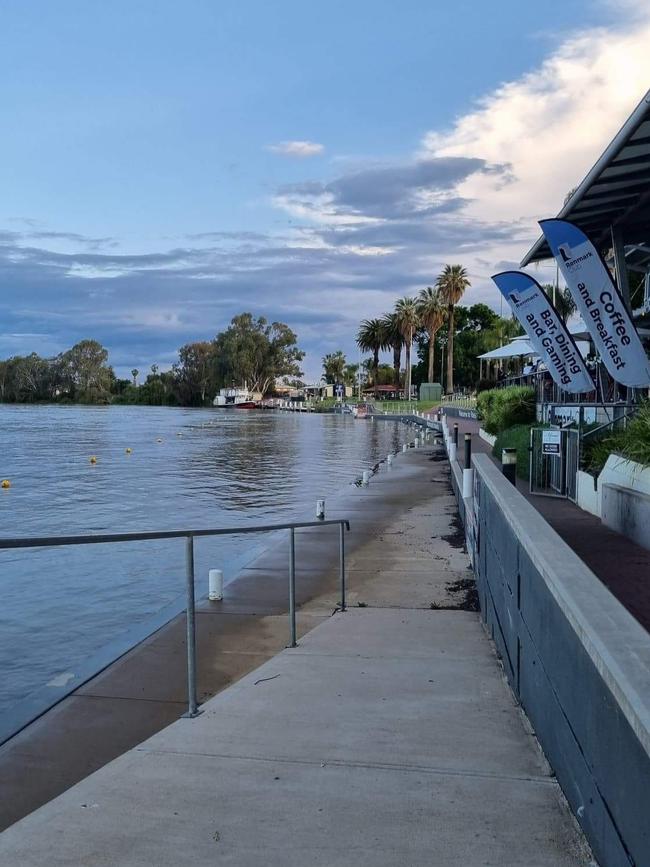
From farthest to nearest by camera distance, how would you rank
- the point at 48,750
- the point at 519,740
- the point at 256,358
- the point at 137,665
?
Answer: the point at 256,358 < the point at 137,665 < the point at 48,750 < the point at 519,740

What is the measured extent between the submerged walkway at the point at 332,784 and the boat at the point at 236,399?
179029 millimetres

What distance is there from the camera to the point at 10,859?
3.27m

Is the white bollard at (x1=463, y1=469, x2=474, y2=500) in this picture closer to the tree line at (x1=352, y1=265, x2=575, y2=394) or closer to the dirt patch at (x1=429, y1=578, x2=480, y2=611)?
the dirt patch at (x1=429, y1=578, x2=480, y2=611)

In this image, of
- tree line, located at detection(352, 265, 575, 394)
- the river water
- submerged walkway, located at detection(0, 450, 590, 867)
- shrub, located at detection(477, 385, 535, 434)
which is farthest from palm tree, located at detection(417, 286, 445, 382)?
submerged walkway, located at detection(0, 450, 590, 867)

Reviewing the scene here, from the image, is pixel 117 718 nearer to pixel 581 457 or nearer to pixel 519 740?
pixel 519 740

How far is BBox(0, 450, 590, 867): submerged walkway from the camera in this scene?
3318 mm

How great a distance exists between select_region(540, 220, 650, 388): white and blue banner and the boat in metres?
168

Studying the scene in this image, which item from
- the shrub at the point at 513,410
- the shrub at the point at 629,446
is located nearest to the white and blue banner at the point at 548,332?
the shrub at the point at 629,446

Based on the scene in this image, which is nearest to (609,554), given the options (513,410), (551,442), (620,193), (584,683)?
(551,442)

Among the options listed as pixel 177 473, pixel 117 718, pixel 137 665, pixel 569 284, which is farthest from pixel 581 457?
pixel 177 473

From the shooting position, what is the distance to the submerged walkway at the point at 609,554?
7305 millimetres

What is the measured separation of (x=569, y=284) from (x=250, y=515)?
31.9 ft

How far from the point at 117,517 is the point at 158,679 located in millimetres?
15184

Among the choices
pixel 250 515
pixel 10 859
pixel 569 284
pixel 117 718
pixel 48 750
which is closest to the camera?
pixel 10 859
